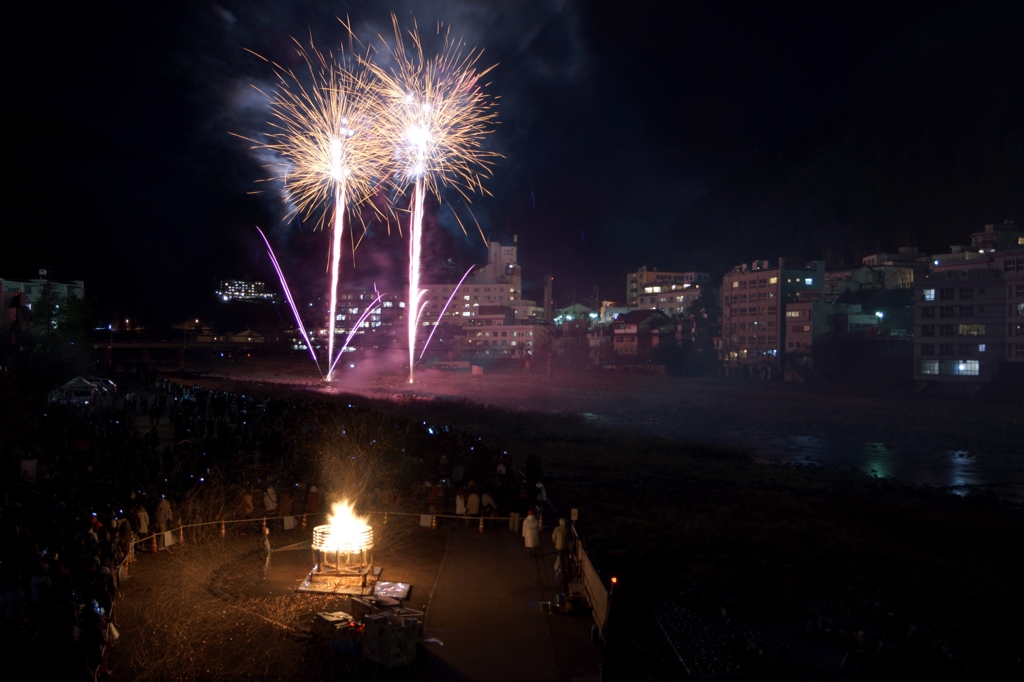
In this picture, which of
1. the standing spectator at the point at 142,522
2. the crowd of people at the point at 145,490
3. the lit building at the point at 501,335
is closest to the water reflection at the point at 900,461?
the crowd of people at the point at 145,490

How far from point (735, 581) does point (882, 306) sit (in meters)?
42.9

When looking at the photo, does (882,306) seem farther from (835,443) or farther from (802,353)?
(835,443)

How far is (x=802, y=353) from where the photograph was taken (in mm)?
43219

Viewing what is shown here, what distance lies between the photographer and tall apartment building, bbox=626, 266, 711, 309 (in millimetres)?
66938

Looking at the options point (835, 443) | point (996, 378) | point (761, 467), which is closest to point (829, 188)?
point (996, 378)

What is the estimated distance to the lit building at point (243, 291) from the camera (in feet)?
264

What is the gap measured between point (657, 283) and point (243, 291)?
49.0 meters

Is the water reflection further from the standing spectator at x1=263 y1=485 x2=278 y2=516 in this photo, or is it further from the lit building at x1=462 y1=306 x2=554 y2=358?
the lit building at x1=462 y1=306 x2=554 y2=358

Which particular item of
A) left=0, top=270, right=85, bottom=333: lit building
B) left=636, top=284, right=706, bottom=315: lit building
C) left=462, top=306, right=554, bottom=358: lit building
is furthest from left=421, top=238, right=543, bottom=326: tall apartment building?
left=0, top=270, right=85, bottom=333: lit building

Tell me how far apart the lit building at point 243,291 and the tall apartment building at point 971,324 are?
218ft

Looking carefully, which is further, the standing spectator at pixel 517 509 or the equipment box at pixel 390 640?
the standing spectator at pixel 517 509

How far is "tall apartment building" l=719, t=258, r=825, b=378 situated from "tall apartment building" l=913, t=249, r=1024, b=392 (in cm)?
1005

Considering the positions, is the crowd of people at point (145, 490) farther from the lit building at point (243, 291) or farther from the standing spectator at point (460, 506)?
the lit building at point (243, 291)

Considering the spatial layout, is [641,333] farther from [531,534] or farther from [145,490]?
[145,490]
